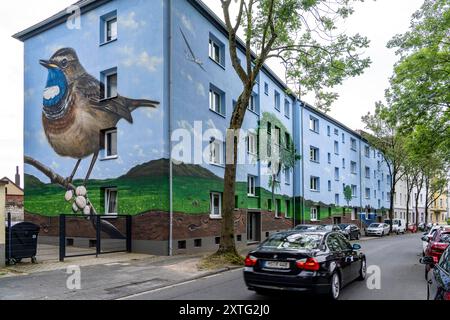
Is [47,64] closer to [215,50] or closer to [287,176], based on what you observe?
[215,50]

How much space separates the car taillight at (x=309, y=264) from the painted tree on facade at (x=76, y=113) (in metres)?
11.7

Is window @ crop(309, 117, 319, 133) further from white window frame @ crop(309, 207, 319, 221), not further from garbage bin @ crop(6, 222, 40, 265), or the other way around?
garbage bin @ crop(6, 222, 40, 265)

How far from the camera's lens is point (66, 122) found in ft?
65.4

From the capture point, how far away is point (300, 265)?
7.48 metres

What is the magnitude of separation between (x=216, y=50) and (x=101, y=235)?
11.4 metres

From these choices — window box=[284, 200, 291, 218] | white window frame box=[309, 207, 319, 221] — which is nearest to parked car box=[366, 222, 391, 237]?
white window frame box=[309, 207, 319, 221]

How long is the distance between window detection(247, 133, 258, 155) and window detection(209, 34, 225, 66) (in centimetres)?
531

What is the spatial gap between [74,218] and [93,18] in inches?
376

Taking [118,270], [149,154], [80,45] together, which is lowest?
[118,270]

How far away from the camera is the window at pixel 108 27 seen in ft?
63.0

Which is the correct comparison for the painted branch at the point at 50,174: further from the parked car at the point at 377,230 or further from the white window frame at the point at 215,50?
the parked car at the point at 377,230

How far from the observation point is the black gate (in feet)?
55.3
